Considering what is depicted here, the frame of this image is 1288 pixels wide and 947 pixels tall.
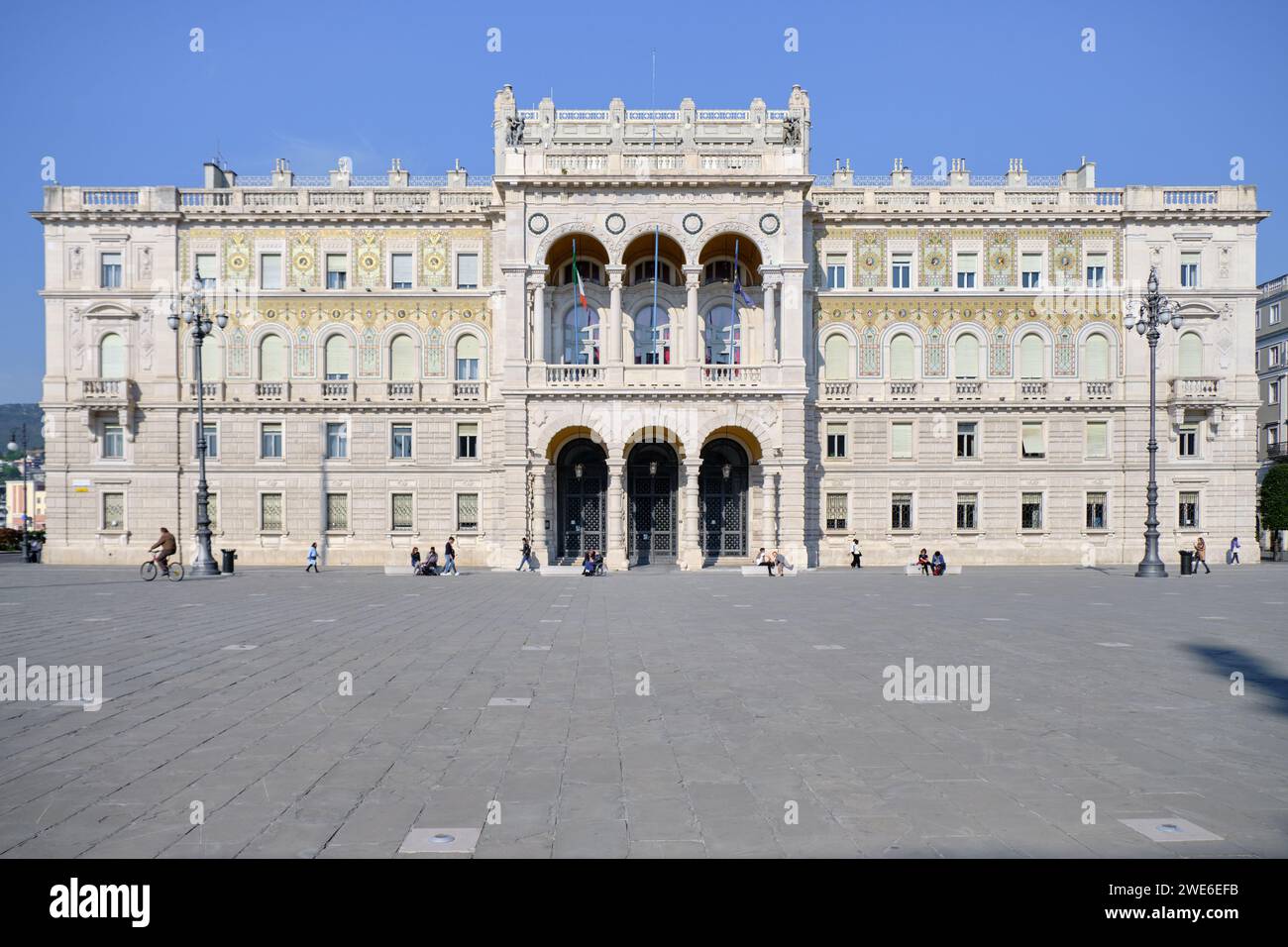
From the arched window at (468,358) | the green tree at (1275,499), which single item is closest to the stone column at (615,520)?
the arched window at (468,358)

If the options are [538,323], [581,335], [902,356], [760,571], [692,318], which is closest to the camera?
[760,571]

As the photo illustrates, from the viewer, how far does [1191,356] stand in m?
43.8

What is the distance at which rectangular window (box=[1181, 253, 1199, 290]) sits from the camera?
143ft

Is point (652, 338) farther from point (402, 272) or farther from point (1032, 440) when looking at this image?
point (1032, 440)

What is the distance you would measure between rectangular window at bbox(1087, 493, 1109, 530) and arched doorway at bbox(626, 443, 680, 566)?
19455 mm

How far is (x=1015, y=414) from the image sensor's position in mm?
43656

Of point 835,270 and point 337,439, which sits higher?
point 835,270

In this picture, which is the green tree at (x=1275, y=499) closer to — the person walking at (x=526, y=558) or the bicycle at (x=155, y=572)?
the person walking at (x=526, y=558)

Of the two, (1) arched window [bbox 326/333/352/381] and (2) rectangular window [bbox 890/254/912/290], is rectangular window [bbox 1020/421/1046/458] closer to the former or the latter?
(2) rectangular window [bbox 890/254/912/290]

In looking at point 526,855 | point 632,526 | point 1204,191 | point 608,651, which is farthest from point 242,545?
point 1204,191

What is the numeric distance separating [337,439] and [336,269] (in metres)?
8.00

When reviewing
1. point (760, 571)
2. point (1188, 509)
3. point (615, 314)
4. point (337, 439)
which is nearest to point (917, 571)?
point (760, 571)

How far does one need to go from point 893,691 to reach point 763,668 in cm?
221
